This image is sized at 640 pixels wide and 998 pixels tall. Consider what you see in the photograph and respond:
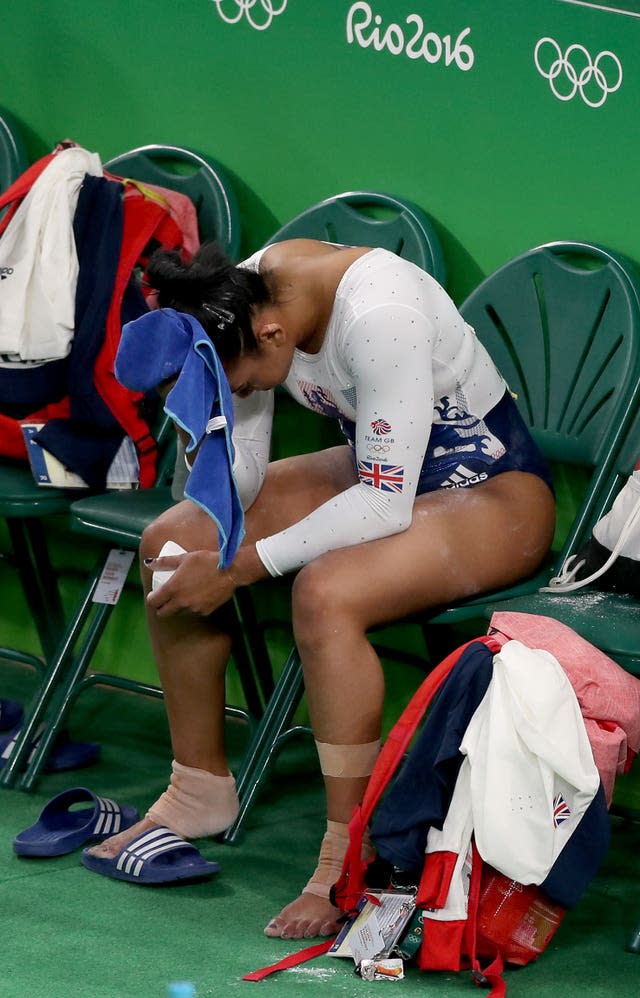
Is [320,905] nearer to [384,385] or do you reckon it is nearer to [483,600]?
[483,600]

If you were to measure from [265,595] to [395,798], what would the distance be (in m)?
1.32

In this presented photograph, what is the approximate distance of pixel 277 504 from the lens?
308 cm

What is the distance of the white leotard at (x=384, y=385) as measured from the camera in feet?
8.95

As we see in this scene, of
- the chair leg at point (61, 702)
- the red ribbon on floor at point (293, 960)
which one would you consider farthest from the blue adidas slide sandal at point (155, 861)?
the chair leg at point (61, 702)

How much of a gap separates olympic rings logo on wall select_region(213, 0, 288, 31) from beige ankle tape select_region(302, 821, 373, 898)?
6.34 ft

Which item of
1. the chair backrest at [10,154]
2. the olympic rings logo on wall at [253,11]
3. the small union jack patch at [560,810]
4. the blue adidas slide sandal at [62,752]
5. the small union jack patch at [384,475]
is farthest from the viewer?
the chair backrest at [10,154]

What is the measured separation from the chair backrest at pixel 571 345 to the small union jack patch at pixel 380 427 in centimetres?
54

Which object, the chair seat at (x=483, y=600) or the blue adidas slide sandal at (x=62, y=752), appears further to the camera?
the blue adidas slide sandal at (x=62, y=752)

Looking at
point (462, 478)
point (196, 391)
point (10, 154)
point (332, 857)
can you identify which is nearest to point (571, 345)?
point (462, 478)

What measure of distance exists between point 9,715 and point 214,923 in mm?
1172

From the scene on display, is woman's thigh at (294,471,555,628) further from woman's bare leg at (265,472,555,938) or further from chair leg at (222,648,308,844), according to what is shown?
chair leg at (222,648,308,844)

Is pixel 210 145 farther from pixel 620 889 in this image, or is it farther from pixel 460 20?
pixel 620 889

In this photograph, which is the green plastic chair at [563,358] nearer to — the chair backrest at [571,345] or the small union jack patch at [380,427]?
the chair backrest at [571,345]

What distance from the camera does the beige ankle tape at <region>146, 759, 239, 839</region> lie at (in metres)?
3.02
